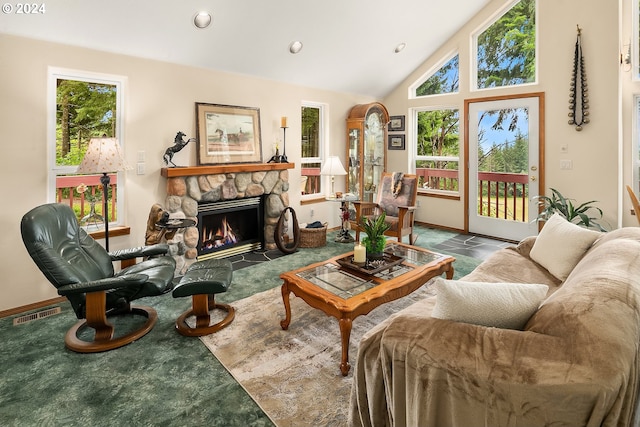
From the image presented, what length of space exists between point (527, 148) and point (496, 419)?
4912 millimetres

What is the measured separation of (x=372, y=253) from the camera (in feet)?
9.68

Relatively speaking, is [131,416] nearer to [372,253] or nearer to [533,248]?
[372,253]

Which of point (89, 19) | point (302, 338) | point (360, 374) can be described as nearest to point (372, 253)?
point (302, 338)

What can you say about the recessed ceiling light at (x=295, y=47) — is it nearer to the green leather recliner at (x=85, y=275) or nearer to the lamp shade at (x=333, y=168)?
the lamp shade at (x=333, y=168)

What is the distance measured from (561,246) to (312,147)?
12.7ft

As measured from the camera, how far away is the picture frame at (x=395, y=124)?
6465 millimetres

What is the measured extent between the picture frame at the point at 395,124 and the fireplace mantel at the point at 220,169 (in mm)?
2399

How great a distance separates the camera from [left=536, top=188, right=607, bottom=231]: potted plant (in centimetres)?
434

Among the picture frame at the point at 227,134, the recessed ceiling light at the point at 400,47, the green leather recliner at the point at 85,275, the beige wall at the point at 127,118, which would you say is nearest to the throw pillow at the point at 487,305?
the green leather recliner at the point at 85,275

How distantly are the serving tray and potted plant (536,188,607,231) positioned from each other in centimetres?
262

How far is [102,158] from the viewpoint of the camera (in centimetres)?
304

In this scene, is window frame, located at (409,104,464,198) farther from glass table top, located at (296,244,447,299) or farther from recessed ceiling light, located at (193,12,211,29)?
recessed ceiling light, located at (193,12,211,29)

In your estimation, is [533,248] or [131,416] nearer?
[131,416]

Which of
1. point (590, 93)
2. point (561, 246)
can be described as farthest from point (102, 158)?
point (590, 93)
